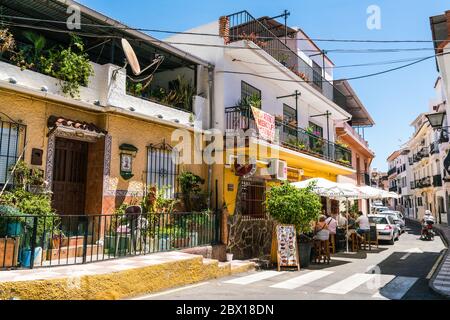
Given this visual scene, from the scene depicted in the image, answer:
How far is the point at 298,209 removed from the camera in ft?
36.3

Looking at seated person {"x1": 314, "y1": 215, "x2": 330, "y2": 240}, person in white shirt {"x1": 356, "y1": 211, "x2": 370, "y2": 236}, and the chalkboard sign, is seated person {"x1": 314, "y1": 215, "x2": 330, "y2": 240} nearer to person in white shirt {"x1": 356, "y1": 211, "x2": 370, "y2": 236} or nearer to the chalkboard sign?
the chalkboard sign

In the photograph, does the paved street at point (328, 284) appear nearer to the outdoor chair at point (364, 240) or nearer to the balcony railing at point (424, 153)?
the outdoor chair at point (364, 240)

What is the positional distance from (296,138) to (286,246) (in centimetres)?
690

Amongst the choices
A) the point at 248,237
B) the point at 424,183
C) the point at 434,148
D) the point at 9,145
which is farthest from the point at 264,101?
the point at 424,183

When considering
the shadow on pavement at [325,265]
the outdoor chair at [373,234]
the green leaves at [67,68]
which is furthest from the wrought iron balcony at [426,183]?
the green leaves at [67,68]

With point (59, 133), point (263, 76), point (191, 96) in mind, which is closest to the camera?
point (59, 133)

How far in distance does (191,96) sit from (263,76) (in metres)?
3.99

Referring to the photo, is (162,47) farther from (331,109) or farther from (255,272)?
(331,109)

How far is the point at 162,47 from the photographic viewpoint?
38.3 feet

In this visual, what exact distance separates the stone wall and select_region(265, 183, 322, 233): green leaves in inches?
56.6

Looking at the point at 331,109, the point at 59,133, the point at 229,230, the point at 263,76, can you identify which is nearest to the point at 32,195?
the point at 59,133

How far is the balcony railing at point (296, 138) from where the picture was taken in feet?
43.2

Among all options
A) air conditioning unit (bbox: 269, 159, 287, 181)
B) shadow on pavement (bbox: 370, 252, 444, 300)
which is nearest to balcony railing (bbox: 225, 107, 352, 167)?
air conditioning unit (bbox: 269, 159, 287, 181)

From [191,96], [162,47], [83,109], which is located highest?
[162,47]
